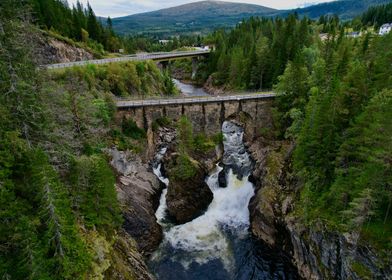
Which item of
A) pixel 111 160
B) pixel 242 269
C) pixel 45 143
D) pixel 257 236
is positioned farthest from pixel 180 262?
pixel 45 143

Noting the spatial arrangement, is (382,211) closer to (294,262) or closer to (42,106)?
(294,262)

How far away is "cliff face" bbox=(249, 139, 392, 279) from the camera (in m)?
26.6

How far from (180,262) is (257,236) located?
11.3 metres

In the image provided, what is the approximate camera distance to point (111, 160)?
41.4m

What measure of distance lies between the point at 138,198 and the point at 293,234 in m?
20.9

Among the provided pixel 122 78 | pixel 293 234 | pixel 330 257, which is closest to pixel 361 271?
pixel 330 257

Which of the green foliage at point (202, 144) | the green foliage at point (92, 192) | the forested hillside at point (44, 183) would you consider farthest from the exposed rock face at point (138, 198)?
the green foliage at point (202, 144)

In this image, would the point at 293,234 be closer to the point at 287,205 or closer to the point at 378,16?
the point at 287,205

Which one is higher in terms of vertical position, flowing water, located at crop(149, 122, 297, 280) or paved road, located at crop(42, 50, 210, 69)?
paved road, located at crop(42, 50, 210, 69)

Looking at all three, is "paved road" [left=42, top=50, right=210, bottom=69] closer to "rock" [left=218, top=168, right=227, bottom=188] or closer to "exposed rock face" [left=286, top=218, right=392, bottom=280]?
"rock" [left=218, top=168, right=227, bottom=188]

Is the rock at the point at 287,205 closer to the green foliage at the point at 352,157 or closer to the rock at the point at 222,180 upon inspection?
the green foliage at the point at 352,157

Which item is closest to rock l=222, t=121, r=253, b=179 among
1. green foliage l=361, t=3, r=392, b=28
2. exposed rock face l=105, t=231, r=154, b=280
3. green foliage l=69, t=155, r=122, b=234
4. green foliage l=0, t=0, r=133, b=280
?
exposed rock face l=105, t=231, r=154, b=280

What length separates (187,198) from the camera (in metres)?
44.3

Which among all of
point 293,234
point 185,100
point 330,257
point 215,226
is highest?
point 185,100
